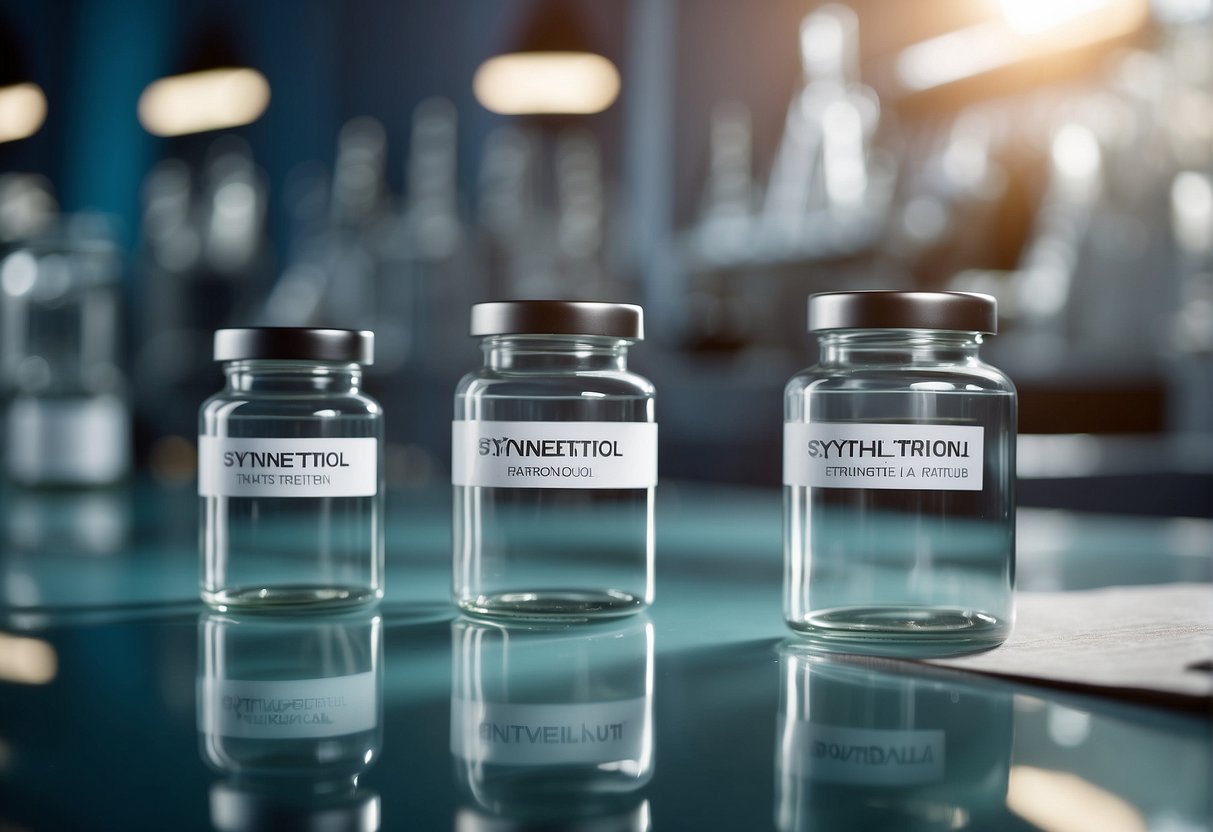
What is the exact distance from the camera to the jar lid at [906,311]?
0.51m

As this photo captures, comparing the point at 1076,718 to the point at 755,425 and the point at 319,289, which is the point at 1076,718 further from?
the point at 319,289

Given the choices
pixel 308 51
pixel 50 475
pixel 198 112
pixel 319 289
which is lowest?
pixel 50 475

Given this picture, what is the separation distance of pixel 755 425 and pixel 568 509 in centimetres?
155

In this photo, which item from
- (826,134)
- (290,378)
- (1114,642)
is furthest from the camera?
(826,134)

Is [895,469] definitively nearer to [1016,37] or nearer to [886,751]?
[886,751]

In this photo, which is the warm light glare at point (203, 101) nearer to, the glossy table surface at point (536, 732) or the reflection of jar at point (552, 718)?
the glossy table surface at point (536, 732)

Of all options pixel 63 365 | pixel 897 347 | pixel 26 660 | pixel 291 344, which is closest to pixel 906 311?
pixel 897 347

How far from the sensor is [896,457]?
1.72 ft

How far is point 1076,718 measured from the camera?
0.40 meters

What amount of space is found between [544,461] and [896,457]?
155mm

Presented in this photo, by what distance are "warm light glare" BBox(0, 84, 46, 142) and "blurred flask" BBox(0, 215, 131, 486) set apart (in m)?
0.35

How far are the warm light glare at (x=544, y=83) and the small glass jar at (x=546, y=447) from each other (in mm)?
2593

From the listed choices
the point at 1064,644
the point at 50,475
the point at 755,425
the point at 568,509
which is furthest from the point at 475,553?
the point at 755,425

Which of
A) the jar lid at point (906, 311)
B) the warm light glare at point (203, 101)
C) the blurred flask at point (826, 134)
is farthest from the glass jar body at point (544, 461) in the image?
the warm light glare at point (203, 101)
